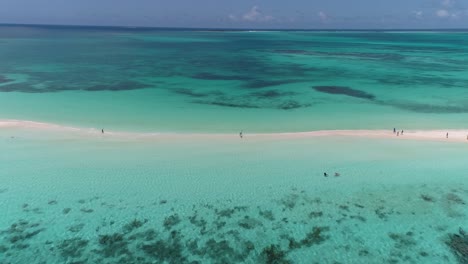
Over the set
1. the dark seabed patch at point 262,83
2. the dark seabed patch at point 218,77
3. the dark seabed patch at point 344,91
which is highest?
the dark seabed patch at point 218,77

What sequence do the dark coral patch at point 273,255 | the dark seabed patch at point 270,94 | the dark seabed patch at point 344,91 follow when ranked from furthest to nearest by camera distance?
the dark seabed patch at point 344,91
the dark seabed patch at point 270,94
the dark coral patch at point 273,255

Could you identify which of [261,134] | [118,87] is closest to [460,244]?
[261,134]

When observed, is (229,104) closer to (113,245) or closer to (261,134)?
(261,134)

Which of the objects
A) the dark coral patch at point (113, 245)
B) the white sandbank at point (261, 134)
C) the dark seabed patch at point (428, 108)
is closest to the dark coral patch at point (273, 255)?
the dark coral patch at point (113, 245)

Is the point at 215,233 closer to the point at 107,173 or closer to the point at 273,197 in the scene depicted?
the point at 273,197

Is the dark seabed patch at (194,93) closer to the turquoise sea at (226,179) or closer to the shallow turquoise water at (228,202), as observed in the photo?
the turquoise sea at (226,179)
